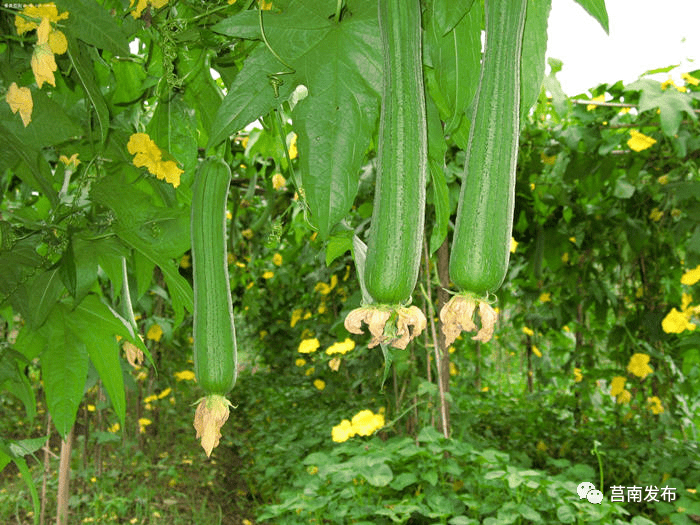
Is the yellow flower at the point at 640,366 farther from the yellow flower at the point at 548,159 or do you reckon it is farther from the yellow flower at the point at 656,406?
the yellow flower at the point at 548,159

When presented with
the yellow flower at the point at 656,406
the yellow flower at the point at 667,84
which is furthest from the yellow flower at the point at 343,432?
the yellow flower at the point at 656,406

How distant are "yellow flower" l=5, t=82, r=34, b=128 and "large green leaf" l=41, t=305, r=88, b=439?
1.14 feet

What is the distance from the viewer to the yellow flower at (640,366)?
11.5ft

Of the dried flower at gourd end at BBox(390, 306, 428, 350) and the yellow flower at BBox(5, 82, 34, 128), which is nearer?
the dried flower at gourd end at BBox(390, 306, 428, 350)

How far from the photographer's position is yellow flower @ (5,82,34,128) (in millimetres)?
895

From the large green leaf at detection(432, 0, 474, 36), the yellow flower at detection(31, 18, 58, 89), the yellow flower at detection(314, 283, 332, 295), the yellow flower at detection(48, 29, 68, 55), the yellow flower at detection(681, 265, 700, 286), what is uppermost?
the yellow flower at detection(48, 29, 68, 55)

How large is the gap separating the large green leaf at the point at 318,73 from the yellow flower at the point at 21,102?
444 mm

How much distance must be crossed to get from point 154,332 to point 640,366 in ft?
9.59

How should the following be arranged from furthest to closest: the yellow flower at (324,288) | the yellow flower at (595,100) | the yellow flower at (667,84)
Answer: the yellow flower at (324,288) < the yellow flower at (595,100) < the yellow flower at (667,84)

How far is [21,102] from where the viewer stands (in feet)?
2.93

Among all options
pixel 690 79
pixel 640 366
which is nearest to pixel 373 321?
pixel 690 79

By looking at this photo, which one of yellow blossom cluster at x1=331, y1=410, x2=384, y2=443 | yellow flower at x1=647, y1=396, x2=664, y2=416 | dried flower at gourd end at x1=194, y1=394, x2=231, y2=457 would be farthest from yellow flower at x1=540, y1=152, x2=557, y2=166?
dried flower at gourd end at x1=194, y1=394, x2=231, y2=457

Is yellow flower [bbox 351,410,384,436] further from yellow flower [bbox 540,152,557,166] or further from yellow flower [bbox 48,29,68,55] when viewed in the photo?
yellow flower [bbox 48,29,68,55]

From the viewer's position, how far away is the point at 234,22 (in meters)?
0.61
